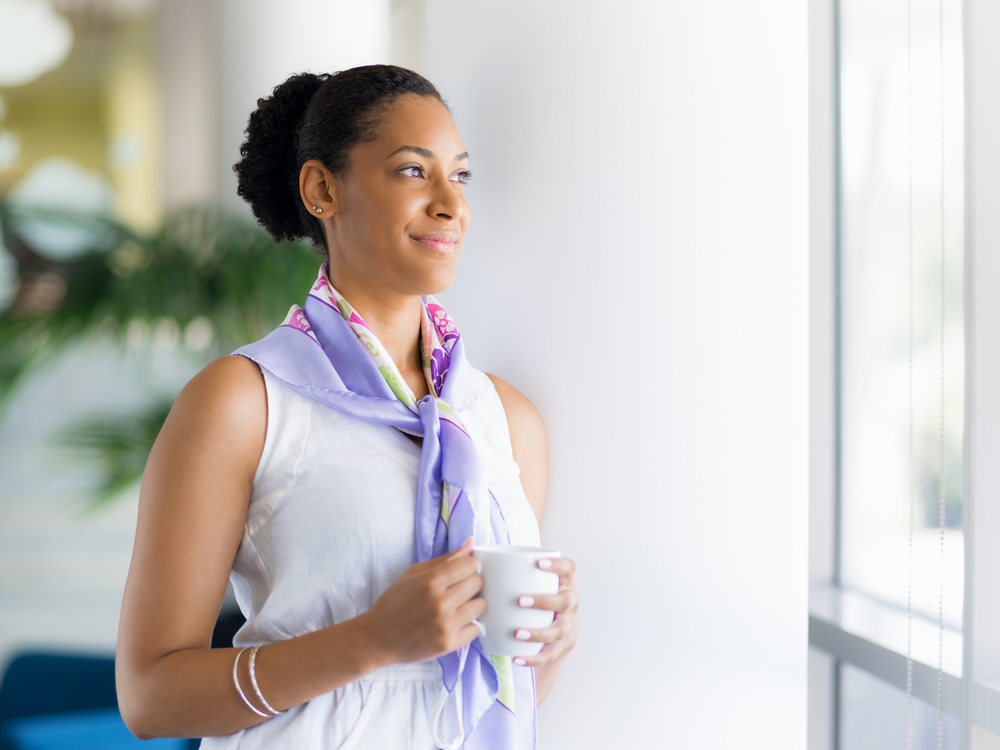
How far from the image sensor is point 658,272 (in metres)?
1.12

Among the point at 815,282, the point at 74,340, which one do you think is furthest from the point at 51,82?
the point at 815,282

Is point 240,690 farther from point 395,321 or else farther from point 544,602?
point 395,321

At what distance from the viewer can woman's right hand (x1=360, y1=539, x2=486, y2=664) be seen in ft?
2.77

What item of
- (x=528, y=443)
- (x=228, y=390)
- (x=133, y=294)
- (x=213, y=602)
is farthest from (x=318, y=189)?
(x=133, y=294)

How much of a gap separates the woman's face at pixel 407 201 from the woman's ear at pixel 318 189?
2cm

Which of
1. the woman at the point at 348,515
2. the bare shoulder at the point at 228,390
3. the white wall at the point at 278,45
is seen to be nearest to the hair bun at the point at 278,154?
the woman at the point at 348,515

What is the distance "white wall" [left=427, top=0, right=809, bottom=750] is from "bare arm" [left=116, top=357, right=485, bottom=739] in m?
0.35

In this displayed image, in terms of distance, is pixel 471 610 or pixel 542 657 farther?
pixel 542 657

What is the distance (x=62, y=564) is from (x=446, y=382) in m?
2.13

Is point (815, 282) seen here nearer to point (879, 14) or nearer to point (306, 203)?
point (879, 14)

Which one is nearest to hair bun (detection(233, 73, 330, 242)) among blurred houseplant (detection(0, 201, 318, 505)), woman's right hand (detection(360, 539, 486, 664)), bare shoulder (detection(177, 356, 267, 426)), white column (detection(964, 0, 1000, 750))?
bare shoulder (detection(177, 356, 267, 426))

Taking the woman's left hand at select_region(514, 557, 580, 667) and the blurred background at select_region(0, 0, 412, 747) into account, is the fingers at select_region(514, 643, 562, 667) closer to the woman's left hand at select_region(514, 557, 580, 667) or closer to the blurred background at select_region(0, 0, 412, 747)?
the woman's left hand at select_region(514, 557, 580, 667)

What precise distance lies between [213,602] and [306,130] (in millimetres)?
682

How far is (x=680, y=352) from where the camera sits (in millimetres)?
1119
